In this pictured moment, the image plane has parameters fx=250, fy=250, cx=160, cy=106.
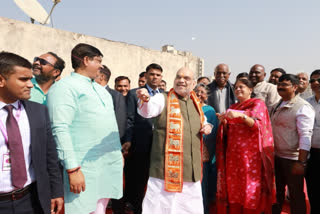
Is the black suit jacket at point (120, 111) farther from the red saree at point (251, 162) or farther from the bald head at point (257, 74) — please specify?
the bald head at point (257, 74)

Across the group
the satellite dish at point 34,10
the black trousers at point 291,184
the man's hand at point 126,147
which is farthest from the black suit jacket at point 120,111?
the satellite dish at point 34,10

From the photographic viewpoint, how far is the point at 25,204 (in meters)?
1.69

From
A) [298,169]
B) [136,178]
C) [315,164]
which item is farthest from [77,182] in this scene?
[315,164]

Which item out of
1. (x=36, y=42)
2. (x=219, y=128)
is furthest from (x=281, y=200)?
(x=36, y=42)

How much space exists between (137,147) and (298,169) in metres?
2.15

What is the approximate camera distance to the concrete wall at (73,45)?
6205 millimetres

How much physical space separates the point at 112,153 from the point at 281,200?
2.51 meters

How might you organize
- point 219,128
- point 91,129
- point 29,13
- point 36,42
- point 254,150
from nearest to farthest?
point 91,129, point 254,150, point 219,128, point 36,42, point 29,13

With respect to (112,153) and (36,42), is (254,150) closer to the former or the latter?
(112,153)

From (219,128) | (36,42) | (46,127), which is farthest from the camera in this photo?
(36,42)

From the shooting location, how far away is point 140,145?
3.73m

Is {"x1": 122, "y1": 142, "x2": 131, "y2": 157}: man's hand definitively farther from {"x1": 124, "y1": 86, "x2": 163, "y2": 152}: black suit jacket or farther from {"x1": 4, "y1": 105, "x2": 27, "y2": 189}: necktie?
{"x1": 4, "y1": 105, "x2": 27, "y2": 189}: necktie

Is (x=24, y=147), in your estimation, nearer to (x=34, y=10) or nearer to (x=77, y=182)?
(x=77, y=182)

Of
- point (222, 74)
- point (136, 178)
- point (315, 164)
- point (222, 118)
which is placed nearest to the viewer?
point (222, 118)
